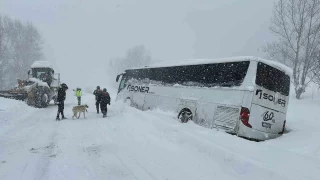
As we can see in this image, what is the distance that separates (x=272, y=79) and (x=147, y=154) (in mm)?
5641

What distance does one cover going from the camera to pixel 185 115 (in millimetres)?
11438

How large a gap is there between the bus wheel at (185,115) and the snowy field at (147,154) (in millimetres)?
1814

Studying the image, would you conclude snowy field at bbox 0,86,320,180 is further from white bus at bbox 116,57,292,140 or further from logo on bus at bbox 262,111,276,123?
white bus at bbox 116,57,292,140

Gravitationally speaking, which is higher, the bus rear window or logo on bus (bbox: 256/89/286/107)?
the bus rear window

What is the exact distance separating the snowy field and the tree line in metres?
38.5

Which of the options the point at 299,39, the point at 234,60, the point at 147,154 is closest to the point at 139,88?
the point at 234,60

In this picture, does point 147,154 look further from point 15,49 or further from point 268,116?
point 15,49

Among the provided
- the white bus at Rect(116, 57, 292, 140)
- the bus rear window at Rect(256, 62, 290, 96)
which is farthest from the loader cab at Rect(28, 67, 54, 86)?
the bus rear window at Rect(256, 62, 290, 96)

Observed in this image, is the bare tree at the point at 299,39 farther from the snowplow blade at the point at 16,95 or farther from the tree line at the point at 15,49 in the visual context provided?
the tree line at the point at 15,49

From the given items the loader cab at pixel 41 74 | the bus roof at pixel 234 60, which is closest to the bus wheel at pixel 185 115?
the bus roof at pixel 234 60

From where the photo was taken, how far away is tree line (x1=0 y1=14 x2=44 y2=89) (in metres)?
43.1

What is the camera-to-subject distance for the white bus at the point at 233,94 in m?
9.14

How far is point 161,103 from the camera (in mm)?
13195

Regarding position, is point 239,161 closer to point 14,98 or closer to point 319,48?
point 14,98
